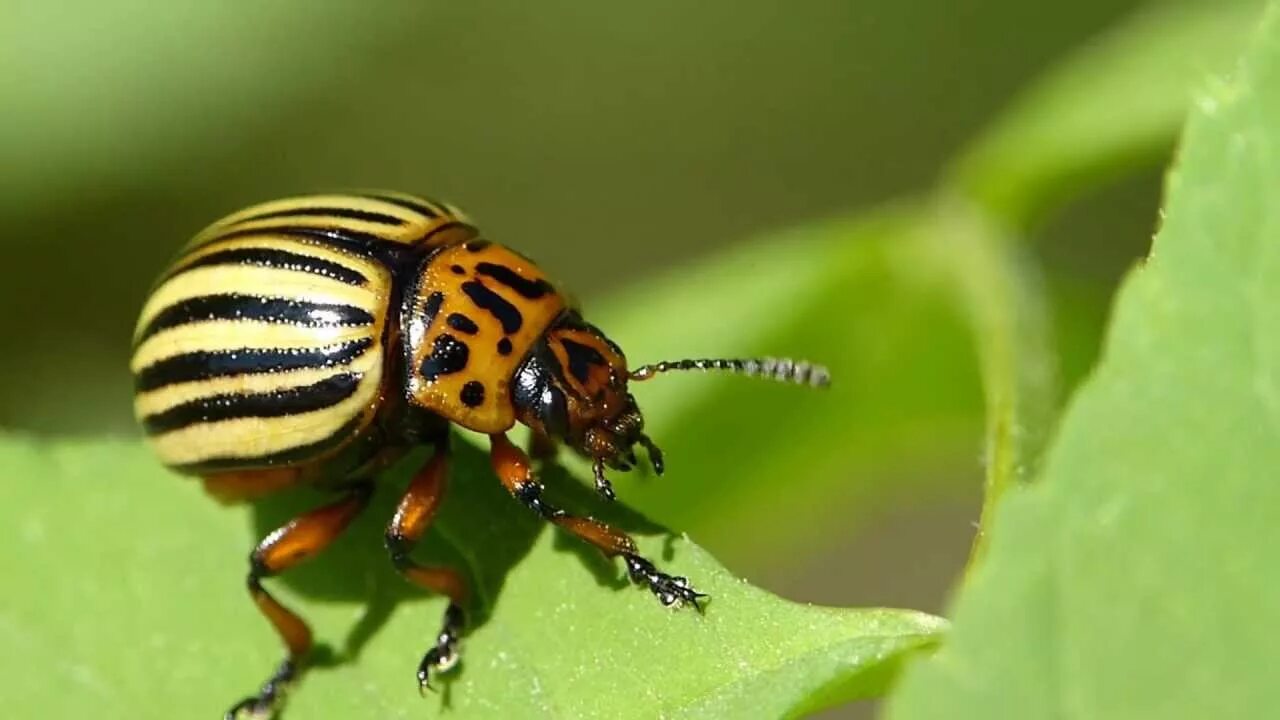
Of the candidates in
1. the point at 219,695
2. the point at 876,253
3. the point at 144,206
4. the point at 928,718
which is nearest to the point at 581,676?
the point at 219,695

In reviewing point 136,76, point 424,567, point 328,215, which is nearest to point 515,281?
point 328,215

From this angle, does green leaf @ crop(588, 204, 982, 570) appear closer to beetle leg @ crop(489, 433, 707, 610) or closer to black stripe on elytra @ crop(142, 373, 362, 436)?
beetle leg @ crop(489, 433, 707, 610)

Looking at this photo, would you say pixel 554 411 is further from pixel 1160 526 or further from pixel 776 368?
pixel 1160 526

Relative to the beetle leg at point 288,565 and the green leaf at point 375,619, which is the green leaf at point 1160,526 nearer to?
the green leaf at point 375,619

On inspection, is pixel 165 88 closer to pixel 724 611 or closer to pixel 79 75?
pixel 79 75

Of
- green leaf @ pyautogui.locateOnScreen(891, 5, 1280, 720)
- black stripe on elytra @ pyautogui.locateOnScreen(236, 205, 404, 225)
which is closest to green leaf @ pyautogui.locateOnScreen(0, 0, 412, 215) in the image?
black stripe on elytra @ pyautogui.locateOnScreen(236, 205, 404, 225)

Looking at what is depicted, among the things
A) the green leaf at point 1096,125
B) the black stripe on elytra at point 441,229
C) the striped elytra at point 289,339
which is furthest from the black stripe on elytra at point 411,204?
the green leaf at point 1096,125

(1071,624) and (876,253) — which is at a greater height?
(1071,624)
